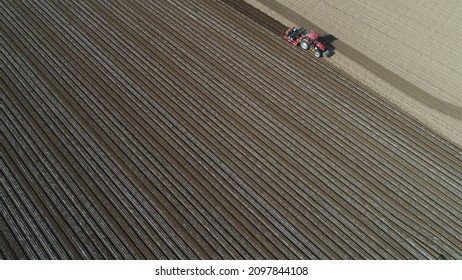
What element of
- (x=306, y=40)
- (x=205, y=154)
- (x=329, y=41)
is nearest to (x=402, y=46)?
(x=329, y=41)

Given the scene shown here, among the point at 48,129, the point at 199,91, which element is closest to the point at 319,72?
the point at 199,91

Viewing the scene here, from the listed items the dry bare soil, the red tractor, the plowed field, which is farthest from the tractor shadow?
the plowed field

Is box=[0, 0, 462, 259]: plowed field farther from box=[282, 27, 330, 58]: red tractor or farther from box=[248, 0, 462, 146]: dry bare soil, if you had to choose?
box=[248, 0, 462, 146]: dry bare soil

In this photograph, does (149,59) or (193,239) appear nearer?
(193,239)

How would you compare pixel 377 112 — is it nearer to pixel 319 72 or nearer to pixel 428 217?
pixel 319 72

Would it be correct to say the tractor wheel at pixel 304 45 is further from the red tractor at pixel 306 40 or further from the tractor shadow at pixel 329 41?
the tractor shadow at pixel 329 41

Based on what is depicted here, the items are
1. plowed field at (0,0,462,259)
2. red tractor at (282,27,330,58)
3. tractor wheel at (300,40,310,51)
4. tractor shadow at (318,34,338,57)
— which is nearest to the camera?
plowed field at (0,0,462,259)
